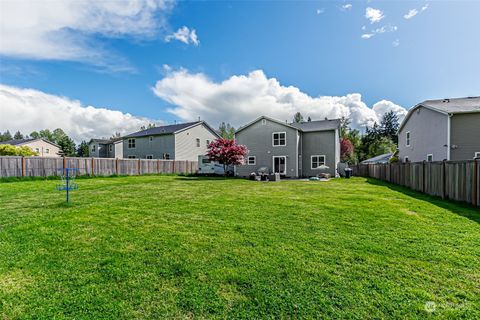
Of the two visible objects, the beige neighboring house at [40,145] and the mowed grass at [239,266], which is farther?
the beige neighboring house at [40,145]

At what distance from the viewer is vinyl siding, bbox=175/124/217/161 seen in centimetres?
2848

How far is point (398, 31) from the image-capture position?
37.2 feet

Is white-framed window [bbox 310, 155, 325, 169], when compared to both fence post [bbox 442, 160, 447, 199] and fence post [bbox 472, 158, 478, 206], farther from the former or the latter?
fence post [bbox 472, 158, 478, 206]

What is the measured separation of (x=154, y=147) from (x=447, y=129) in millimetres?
28695

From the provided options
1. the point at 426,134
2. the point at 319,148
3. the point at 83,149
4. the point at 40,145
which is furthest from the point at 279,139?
the point at 83,149

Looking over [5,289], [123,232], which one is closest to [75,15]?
[123,232]

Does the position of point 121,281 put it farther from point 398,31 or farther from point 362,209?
point 398,31

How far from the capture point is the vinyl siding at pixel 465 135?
43.3 feet

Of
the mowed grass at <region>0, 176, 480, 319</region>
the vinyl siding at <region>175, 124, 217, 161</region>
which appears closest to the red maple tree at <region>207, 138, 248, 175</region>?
the vinyl siding at <region>175, 124, 217, 161</region>

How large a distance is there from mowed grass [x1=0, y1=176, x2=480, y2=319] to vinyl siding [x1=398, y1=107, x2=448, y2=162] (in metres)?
10.7

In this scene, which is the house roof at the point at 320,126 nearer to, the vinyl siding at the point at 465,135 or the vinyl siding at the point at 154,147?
the vinyl siding at the point at 465,135

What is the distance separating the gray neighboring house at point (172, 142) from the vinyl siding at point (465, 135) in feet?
82.3

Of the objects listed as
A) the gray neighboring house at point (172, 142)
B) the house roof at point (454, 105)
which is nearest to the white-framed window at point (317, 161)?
the house roof at point (454, 105)

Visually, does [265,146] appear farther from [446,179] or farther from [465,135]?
[446,179]
